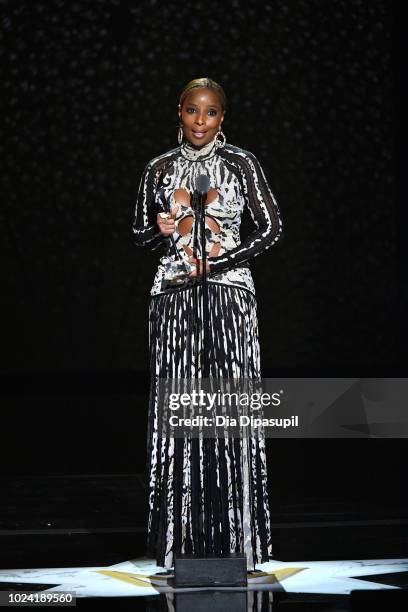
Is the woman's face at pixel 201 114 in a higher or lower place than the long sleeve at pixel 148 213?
higher

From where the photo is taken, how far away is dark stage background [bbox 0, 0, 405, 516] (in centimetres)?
619

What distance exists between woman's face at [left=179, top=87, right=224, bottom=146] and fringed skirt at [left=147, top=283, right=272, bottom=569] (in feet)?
1.30

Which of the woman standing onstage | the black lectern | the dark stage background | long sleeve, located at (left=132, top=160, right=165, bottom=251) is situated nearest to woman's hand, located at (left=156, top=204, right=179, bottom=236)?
the woman standing onstage

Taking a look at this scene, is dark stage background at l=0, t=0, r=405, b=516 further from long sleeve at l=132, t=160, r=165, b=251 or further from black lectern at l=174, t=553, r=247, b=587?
black lectern at l=174, t=553, r=247, b=587

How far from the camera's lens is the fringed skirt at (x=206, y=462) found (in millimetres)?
2828

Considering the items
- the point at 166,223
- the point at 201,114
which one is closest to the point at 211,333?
the point at 166,223

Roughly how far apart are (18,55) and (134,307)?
1.54 m

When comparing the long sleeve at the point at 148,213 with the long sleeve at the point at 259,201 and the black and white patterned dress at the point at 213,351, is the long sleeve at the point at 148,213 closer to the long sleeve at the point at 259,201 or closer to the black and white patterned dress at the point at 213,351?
the black and white patterned dress at the point at 213,351

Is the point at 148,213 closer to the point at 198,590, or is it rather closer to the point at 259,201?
the point at 259,201

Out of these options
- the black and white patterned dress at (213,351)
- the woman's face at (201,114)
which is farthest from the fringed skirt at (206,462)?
the woman's face at (201,114)

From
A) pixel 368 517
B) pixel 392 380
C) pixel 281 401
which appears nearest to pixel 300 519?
pixel 368 517

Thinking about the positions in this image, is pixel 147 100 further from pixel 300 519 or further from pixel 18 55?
pixel 300 519

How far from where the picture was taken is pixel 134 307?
247 inches

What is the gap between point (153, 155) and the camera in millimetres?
6207
